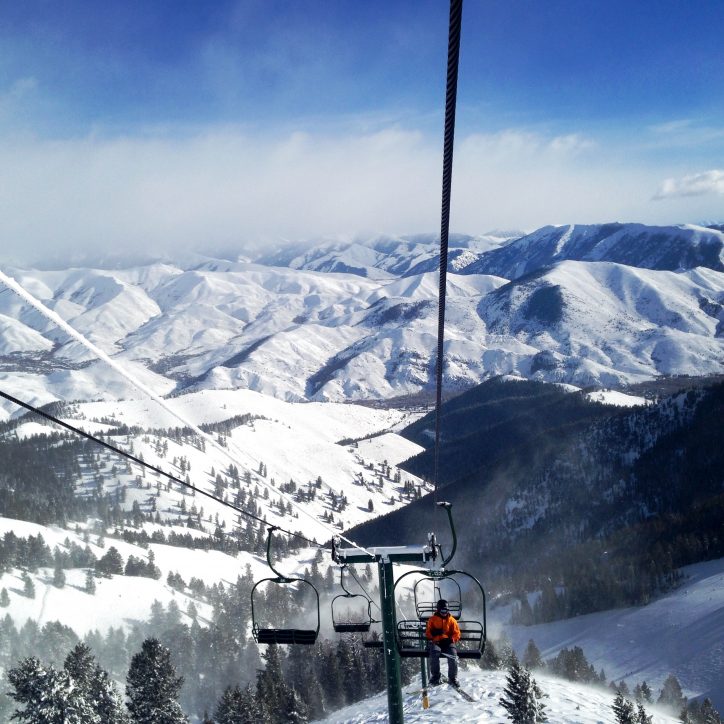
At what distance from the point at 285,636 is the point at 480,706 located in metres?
42.1

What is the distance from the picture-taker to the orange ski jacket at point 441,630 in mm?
17125

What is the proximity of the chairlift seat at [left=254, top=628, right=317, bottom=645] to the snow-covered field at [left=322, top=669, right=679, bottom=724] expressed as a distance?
37192 millimetres

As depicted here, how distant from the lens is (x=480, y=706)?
5162cm

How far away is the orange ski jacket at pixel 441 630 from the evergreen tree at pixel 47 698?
130ft

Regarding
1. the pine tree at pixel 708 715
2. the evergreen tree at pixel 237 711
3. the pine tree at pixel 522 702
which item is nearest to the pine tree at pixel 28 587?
the evergreen tree at pixel 237 711

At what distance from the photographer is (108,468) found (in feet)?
635

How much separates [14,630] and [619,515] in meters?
140

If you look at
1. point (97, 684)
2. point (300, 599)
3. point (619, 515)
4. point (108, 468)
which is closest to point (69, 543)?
point (300, 599)

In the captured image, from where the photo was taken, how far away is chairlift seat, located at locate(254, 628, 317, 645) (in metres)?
16.9

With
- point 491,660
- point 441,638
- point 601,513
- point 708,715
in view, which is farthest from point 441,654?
point 601,513

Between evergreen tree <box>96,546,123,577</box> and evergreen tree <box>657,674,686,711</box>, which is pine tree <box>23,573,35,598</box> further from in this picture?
evergreen tree <box>657,674,686,711</box>

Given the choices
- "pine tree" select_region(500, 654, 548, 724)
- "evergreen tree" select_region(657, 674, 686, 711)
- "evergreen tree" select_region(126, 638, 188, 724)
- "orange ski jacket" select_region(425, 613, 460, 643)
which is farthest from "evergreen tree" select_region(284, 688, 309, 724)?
"orange ski jacket" select_region(425, 613, 460, 643)

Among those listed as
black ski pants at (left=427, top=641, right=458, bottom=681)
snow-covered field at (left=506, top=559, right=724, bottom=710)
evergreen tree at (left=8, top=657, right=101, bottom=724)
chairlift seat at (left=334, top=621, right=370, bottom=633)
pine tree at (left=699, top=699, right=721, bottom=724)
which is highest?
chairlift seat at (left=334, top=621, right=370, bottom=633)

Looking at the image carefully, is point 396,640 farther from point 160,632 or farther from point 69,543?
point 69,543
